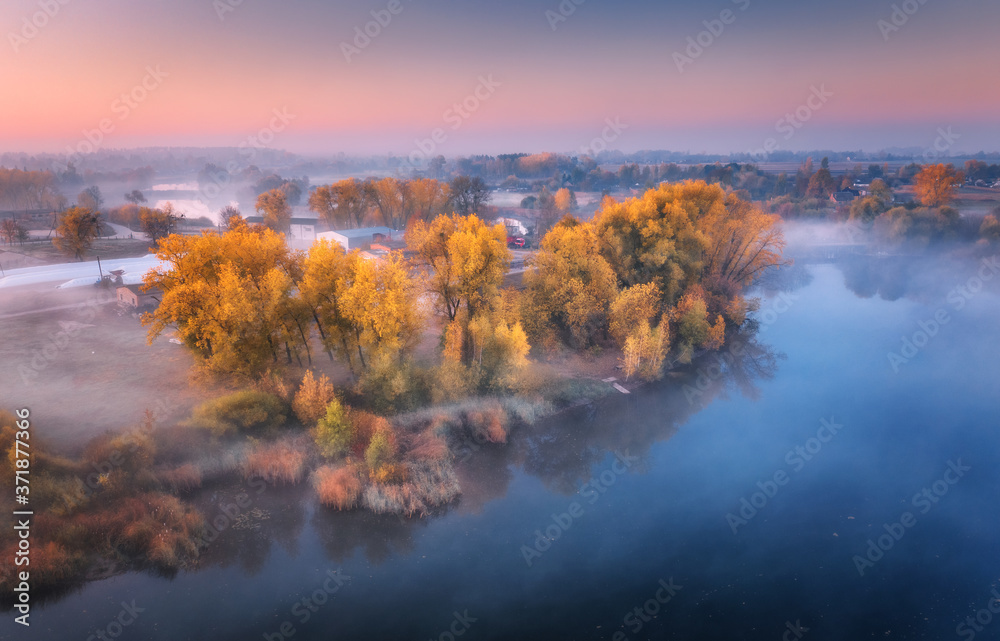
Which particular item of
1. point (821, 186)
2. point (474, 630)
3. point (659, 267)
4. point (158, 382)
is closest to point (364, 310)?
point (158, 382)

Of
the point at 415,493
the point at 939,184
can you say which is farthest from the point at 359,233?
the point at 939,184

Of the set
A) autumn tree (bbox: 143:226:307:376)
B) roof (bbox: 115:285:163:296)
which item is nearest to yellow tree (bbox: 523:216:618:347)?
autumn tree (bbox: 143:226:307:376)

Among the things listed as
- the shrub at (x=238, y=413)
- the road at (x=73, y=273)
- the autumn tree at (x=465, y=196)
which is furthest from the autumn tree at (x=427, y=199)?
the shrub at (x=238, y=413)

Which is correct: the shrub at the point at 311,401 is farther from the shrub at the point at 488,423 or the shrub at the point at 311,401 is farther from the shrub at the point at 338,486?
the shrub at the point at 488,423

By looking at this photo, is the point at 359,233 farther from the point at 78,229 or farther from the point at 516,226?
the point at 78,229

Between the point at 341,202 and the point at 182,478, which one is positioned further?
the point at 341,202
